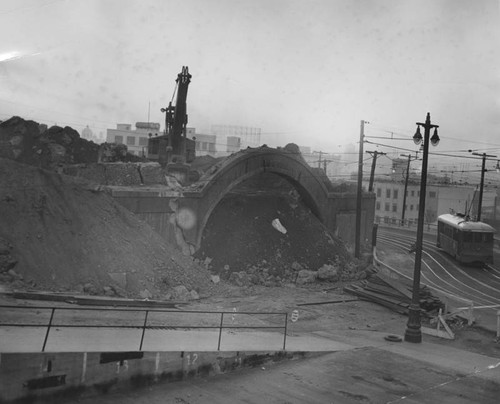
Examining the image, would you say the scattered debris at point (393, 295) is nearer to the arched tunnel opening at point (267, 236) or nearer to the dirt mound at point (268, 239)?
the dirt mound at point (268, 239)

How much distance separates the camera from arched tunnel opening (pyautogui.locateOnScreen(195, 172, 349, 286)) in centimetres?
2850

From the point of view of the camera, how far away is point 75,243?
19250 mm

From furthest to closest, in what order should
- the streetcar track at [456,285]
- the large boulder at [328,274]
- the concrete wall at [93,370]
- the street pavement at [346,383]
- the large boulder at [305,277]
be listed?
the large boulder at [328,274]
the large boulder at [305,277]
the streetcar track at [456,285]
the street pavement at [346,383]
the concrete wall at [93,370]

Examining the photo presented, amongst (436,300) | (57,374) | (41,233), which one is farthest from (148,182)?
(57,374)

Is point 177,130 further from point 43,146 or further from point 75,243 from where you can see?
point 75,243

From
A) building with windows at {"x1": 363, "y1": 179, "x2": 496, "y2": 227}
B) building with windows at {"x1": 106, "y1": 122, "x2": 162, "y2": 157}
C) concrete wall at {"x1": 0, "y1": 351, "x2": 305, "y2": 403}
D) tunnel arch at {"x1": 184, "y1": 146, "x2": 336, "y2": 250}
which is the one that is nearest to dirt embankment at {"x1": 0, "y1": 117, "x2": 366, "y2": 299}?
tunnel arch at {"x1": 184, "y1": 146, "x2": 336, "y2": 250}

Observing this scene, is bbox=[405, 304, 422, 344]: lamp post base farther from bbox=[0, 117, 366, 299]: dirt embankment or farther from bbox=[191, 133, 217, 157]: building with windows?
bbox=[191, 133, 217, 157]: building with windows

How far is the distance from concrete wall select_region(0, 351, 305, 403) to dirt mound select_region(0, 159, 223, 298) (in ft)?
26.5

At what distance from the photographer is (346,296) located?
24812 mm

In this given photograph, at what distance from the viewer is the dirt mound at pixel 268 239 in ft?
93.4

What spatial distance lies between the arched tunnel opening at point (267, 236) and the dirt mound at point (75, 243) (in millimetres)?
4424

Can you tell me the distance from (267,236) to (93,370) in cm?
2415

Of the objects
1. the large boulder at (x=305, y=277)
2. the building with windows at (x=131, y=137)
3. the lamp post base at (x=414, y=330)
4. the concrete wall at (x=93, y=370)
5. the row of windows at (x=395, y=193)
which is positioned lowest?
the large boulder at (x=305, y=277)

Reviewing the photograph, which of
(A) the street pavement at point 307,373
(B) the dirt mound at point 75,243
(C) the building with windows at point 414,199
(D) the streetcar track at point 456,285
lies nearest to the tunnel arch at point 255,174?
(B) the dirt mound at point 75,243
